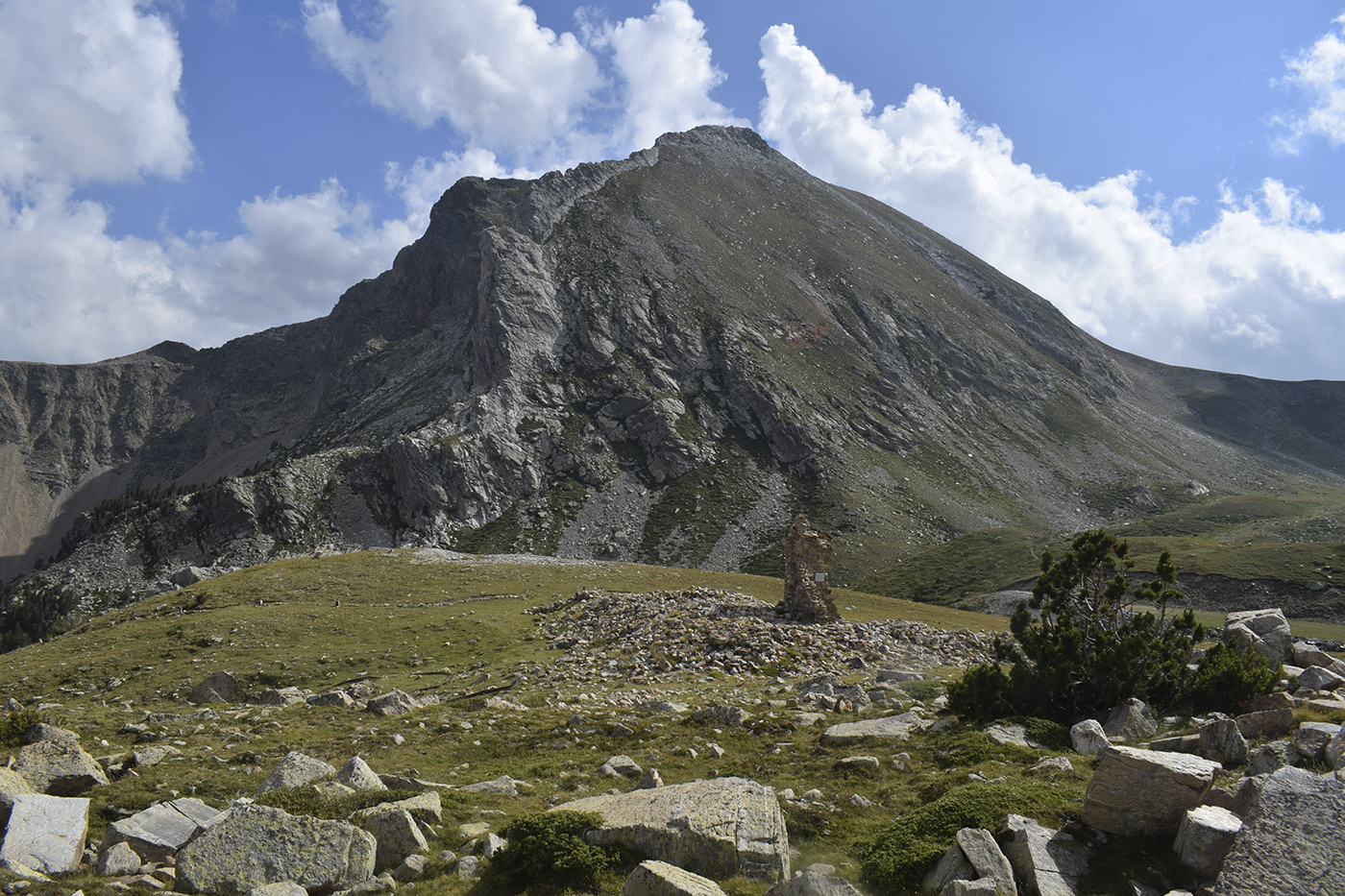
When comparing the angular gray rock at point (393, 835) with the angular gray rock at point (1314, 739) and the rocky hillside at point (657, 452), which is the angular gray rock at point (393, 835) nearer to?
the angular gray rock at point (1314, 739)

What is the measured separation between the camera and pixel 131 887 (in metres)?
9.20

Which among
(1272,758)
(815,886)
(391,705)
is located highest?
(1272,758)

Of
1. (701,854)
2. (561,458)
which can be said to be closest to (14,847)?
(701,854)

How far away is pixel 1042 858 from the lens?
357 inches

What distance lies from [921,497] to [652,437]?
60.8 meters

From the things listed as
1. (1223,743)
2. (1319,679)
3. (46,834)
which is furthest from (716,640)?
(46,834)

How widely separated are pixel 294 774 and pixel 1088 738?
16.4 m

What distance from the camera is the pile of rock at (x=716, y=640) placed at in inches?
1191

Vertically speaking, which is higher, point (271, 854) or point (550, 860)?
point (550, 860)

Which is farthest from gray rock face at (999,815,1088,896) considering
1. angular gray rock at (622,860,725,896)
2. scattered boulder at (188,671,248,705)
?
scattered boulder at (188,671,248,705)

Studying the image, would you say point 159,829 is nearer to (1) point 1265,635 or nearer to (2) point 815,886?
(2) point 815,886

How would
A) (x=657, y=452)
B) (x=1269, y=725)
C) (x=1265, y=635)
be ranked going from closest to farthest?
(x=1269, y=725), (x=1265, y=635), (x=657, y=452)

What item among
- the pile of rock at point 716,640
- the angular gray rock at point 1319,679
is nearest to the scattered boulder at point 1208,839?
the angular gray rock at point 1319,679

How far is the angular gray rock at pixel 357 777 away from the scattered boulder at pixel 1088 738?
14.4 m
